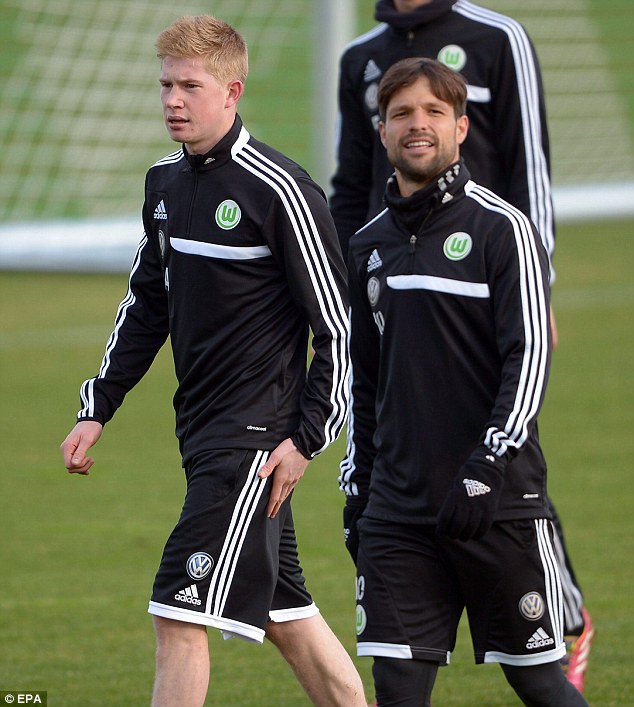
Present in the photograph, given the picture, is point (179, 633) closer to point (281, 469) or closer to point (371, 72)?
point (281, 469)

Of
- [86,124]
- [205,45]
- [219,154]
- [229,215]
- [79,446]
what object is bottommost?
[79,446]

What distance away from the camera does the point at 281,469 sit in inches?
170

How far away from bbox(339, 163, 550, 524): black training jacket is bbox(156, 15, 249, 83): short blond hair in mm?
565

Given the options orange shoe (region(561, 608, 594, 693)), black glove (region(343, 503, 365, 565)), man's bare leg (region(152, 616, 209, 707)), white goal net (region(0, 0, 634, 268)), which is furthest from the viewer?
white goal net (region(0, 0, 634, 268))

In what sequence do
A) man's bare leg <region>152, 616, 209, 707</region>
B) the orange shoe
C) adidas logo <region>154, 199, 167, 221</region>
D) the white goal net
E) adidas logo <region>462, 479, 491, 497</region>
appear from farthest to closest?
1. the white goal net
2. the orange shoe
3. adidas logo <region>154, 199, 167, 221</region>
4. man's bare leg <region>152, 616, 209, 707</region>
5. adidas logo <region>462, 479, 491, 497</region>

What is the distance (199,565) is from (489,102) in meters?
2.07

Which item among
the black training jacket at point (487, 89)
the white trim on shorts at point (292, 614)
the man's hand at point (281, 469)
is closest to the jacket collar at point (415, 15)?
the black training jacket at point (487, 89)

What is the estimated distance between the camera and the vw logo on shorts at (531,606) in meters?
4.32

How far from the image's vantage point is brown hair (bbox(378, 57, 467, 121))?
441cm

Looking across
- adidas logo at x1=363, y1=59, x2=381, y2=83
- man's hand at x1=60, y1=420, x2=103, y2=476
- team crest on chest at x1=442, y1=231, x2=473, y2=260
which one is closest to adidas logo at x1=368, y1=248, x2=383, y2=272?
team crest on chest at x1=442, y1=231, x2=473, y2=260

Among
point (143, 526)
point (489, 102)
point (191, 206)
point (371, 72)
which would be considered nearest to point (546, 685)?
point (191, 206)

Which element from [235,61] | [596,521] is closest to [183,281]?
[235,61]

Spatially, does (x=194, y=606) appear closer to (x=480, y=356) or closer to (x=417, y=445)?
(x=417, y=445)

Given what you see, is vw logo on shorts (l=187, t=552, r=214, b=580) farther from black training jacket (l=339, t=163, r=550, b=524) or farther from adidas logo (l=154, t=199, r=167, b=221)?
adidas logo (l=154, t=199, r=167, b=221)
